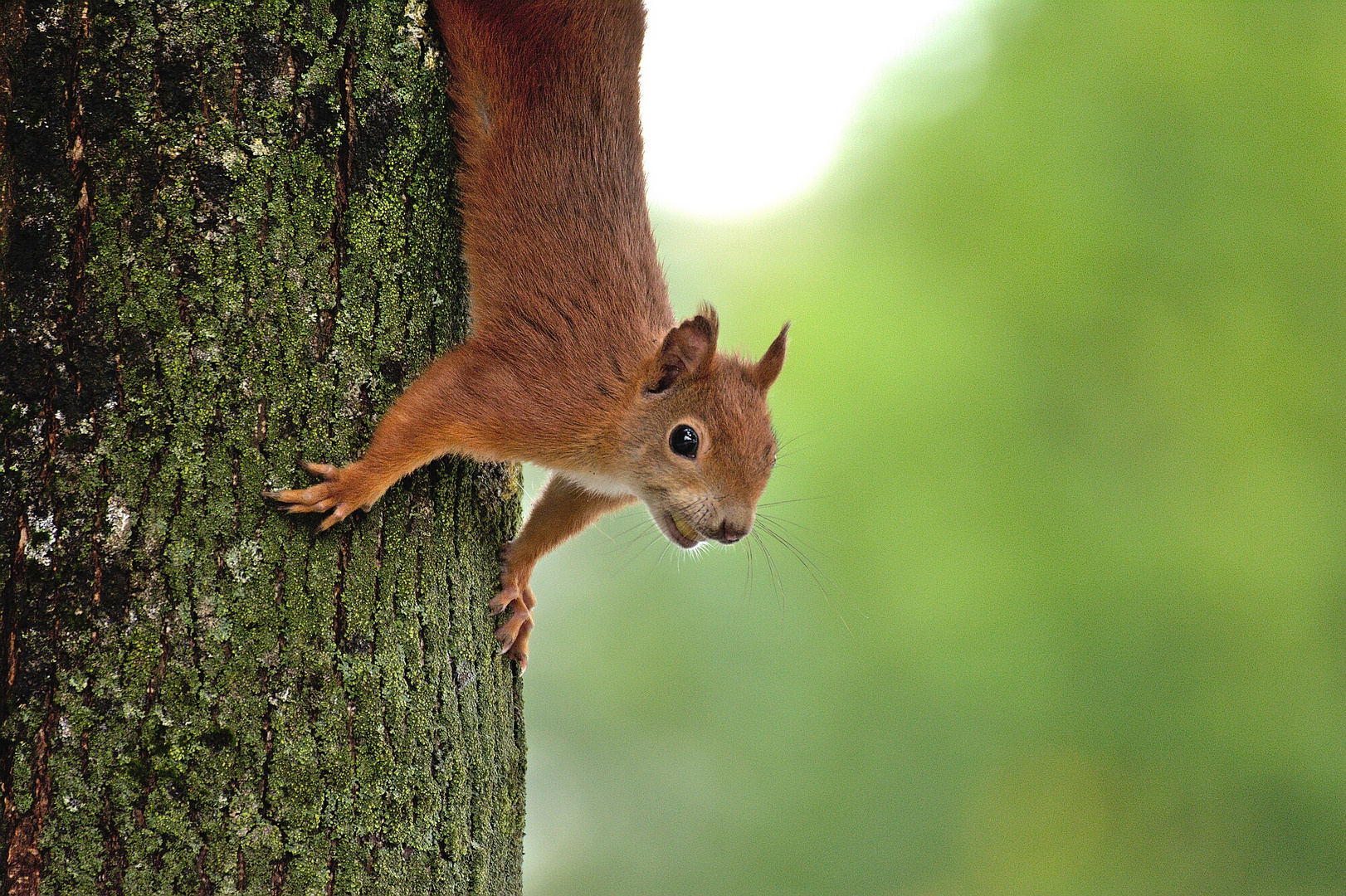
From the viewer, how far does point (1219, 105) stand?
300 inches

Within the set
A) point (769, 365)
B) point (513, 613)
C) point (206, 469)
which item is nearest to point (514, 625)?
point (513, 613)

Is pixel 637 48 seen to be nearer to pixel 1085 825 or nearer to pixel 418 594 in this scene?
pixel 418 594

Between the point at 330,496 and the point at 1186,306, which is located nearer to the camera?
the point at 330,496

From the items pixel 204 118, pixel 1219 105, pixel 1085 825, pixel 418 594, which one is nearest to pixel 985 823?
pixel 1085 825

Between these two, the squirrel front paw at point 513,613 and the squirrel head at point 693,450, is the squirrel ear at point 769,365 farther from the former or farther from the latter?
the squirrel front paw at point 513,613

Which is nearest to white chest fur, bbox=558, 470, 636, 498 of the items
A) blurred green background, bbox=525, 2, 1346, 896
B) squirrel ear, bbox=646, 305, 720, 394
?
squirrel ear, bbox=646, 305, 720, 394

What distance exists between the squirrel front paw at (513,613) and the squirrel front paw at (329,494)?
19.1 inches

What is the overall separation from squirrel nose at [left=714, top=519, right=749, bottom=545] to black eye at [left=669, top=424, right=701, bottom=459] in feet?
0.65

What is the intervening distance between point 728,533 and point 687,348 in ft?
1.49

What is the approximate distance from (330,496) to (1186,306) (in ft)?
23.6

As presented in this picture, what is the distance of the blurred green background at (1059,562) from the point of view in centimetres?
713

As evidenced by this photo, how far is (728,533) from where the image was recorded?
2.51 metres

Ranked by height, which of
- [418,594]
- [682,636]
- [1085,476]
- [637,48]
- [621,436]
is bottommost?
[418,594]

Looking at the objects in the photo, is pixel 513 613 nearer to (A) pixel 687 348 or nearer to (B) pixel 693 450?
(B) pixel 693 450
